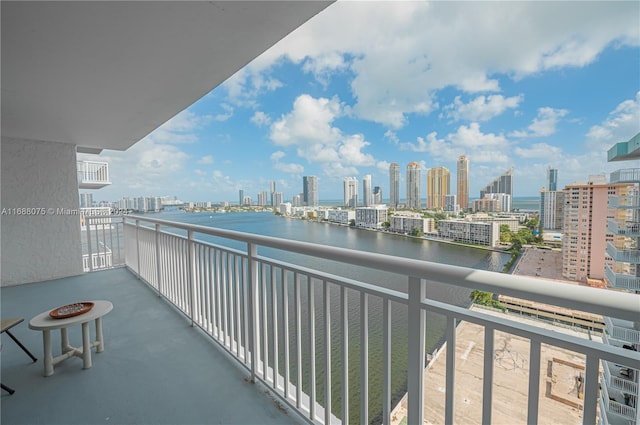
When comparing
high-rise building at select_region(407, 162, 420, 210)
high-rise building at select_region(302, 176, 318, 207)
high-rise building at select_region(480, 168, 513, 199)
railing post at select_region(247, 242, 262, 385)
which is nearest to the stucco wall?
railing post at select_region(247, 242, 262, 385)

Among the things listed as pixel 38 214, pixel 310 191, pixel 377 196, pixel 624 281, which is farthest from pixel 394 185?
pixel 38 214

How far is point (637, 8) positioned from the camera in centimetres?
284

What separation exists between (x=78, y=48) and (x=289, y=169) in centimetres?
1951

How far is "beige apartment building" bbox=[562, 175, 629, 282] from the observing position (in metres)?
2.77

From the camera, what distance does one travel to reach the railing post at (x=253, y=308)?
1824 millimetres

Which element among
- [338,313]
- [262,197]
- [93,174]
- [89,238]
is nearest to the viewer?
[338,313]

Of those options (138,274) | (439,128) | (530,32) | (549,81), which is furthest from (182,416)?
(439,128)

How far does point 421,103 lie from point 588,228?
13.5 metres

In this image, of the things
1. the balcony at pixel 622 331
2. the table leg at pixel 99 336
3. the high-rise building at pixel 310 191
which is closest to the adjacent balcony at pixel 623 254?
the balcony at pixel 622 331

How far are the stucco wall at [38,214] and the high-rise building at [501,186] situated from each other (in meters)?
7.84

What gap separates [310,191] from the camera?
409 inches

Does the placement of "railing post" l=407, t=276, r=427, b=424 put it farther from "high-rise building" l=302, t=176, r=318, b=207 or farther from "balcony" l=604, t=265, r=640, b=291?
"high-rise building" l=302, t=176, r=318, b=207

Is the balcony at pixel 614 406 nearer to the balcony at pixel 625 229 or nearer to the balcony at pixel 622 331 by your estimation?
the balcony at pixel 622 331

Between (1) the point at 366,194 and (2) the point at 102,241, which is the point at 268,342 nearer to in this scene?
(2) the point at 102,241
